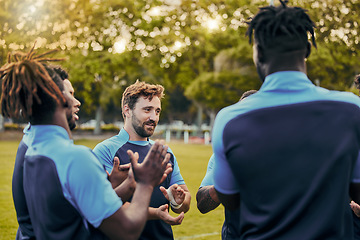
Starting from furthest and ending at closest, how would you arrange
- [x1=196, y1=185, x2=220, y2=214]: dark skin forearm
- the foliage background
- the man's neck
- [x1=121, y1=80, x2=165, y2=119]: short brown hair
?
the foliage background → [x1=121, y1=80, x2=165, y2=119]: short brown hair → the man's neck → [x1=196, y1=185, x2=220, y2=214]: dark skin forearm

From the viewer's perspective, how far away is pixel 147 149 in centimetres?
425

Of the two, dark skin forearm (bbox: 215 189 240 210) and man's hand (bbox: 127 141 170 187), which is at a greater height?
man's hand (bbox: 127 141 170 187)

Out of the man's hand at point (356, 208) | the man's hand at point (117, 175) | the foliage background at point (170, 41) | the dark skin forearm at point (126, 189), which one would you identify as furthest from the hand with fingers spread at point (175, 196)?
the foliage background at point (170, 41)

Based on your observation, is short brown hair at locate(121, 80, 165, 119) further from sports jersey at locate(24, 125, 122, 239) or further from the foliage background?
the foliage background

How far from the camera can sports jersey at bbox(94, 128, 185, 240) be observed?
12.0 feet

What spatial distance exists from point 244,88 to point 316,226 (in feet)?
120

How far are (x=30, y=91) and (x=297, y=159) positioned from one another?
1.50 metres

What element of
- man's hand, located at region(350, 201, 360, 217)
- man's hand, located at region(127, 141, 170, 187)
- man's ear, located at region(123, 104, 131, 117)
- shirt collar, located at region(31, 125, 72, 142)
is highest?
shirt collar, located at region(31, 125, 72, 142)

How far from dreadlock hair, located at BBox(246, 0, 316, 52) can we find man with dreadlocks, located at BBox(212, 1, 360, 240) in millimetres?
33

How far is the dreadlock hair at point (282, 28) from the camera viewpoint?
7.12 ft

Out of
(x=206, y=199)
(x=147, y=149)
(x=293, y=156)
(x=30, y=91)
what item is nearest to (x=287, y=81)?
(x=293, y=156)

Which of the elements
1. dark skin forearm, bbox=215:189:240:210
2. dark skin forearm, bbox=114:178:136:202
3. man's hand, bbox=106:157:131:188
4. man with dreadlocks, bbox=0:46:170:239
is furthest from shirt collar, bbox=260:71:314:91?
man's hand, bbox=106:157:131:188

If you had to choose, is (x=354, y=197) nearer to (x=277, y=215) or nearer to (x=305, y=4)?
(x=277, y=215)

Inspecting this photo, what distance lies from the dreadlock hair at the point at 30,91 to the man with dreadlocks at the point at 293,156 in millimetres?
998
